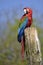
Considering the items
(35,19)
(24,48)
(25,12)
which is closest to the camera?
(24,48)

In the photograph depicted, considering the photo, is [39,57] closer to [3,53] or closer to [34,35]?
[34,35]

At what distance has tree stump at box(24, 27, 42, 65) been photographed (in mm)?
1328

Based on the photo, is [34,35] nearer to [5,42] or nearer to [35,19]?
[35,19]

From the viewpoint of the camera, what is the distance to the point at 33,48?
1.36 meters

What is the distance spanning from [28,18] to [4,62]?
2.86 meters

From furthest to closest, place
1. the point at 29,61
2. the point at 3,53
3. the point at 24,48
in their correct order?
the point at 3,53, the point at 24,48, the point at 29,61

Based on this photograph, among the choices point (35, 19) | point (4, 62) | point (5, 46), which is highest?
point (35, 19)

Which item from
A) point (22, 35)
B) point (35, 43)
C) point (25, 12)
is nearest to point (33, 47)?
point (35, 43)

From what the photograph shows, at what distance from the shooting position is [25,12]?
212 cm

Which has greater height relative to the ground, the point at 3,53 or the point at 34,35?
the point at 34,35

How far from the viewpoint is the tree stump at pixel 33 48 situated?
1328 millimetres

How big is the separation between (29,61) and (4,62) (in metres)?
3.60

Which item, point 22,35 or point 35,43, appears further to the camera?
point 22,35

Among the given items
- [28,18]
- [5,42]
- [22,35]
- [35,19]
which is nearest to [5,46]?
[5,42]
